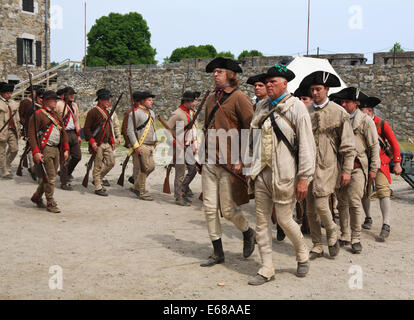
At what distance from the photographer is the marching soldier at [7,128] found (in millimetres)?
11188

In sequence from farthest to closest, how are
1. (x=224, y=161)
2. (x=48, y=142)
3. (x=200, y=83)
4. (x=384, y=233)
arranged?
(x=200, y=83) < (x=48, y=142) < (x=384, y=233) < (x=224, y=161)

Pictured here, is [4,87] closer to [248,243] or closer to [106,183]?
[106,183]

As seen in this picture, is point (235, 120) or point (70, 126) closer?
point (235, 120)

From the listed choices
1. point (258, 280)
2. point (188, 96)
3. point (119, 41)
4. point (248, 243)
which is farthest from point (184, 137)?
point (119, 41)

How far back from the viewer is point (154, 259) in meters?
5.67

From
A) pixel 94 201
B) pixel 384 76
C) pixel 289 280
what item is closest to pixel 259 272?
pixel 289 280

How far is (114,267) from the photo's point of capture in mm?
5309

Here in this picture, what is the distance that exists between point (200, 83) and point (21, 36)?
14150 mm

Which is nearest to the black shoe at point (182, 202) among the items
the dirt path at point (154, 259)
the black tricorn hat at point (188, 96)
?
the dirt path at point (154, 259)

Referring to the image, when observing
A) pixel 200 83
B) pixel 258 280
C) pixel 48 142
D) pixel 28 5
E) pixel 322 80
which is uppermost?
pixel 28 5

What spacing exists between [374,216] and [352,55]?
1547cm

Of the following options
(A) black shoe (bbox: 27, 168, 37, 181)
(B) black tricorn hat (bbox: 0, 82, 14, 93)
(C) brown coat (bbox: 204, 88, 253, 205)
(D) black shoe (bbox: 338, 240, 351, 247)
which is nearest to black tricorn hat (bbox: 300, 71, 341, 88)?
(C) brown coat (bbox: 204, 88, 253, 205)

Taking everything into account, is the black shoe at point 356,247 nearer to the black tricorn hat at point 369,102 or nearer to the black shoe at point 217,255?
the black shoe at point 217,255
